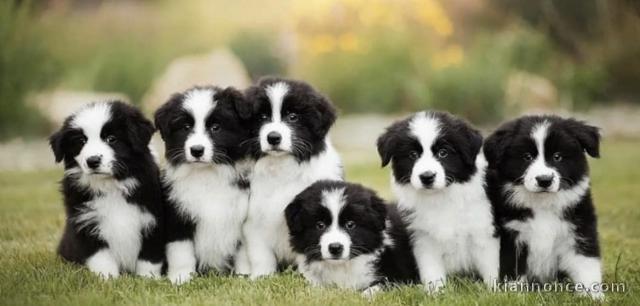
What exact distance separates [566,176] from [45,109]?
12780mm

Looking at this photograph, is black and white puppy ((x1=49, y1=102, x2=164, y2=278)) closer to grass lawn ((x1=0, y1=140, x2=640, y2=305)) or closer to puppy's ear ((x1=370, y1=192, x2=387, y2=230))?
grass lawn ((x1=0, y1=140, x2=640, y2=305))

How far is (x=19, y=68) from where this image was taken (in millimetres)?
15859

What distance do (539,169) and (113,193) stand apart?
311 centimetres

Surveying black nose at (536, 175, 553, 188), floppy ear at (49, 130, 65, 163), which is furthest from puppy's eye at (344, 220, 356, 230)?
floppy ear at (49, 130, 65, 163)

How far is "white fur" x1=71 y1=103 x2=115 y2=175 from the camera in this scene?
570 cm

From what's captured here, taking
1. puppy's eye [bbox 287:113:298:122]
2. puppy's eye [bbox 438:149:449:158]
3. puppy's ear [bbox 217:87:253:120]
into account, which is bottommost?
puppy's eye [bbox 438:149:449:158]

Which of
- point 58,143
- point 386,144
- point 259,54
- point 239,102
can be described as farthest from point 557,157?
point 259,54

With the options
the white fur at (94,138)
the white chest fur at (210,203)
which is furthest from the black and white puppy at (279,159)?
the white fur at (94,138)

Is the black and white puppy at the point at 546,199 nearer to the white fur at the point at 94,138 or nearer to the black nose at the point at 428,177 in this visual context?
the black nose at the point at 428,177

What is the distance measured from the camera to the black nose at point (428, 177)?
214 inches

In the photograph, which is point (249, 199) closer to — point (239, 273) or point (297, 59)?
point (239, 273)

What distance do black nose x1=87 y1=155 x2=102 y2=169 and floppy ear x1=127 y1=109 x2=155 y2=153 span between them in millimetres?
290

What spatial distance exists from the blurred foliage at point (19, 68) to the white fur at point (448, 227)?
11788 millimetres

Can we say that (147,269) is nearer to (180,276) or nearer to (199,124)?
(180,276)
